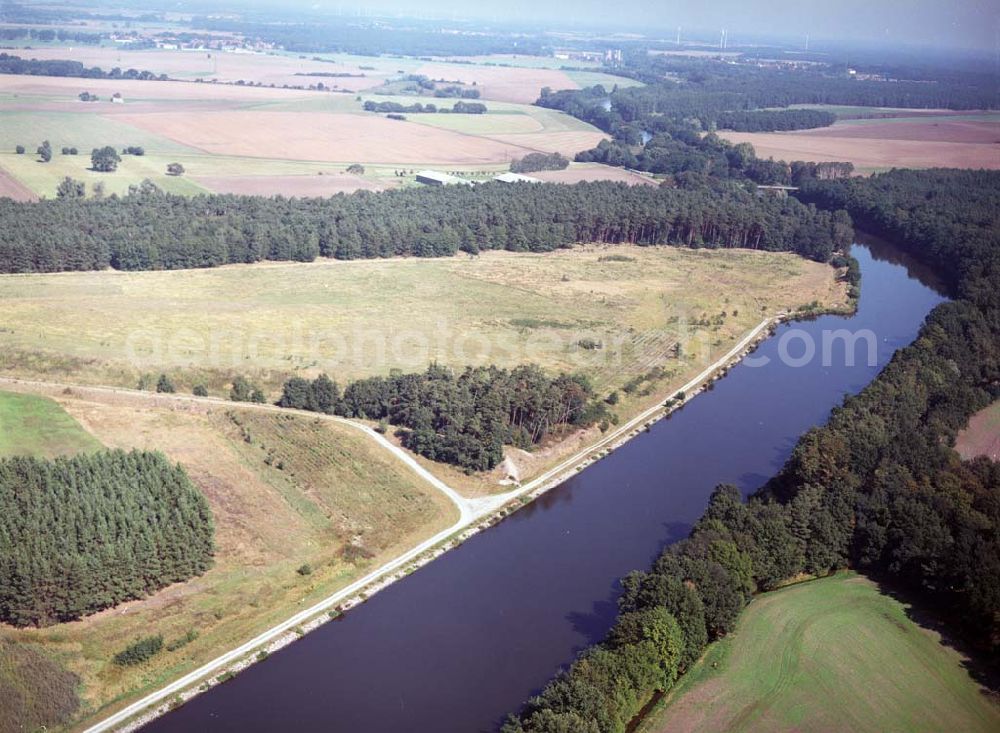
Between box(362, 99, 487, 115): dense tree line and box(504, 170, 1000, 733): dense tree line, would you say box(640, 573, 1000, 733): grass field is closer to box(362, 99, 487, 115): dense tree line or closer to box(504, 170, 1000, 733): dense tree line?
box(504, 170, 1000, 733): dense tree line

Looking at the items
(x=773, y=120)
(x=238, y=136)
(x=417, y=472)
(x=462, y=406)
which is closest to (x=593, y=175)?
(x=238, y=136)

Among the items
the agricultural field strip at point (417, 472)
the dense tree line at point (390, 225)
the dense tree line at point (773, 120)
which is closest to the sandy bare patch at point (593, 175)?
the dense tree line at point (390, 225)

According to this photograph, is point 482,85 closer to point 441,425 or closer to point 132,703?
point 441,425

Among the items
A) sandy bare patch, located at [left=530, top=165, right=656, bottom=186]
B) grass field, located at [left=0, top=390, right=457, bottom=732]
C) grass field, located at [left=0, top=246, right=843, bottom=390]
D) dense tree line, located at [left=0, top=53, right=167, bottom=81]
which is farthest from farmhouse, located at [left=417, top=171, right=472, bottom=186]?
grass field, located at [left=0, top=390, right=457, bottom=732]

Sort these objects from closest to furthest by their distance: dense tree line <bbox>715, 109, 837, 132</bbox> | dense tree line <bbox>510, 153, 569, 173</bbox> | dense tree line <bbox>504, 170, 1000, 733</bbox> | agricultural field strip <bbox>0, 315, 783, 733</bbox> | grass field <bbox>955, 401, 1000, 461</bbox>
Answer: dense tree line <bbox>504, 170, 1000, 733</bbox> → agricultural field strip <bbox>0, 315, 783, 733</bbox> → grass field <bbox>955, 401, 1000, 461</bbox> → dense tree line <bbox>510, 153, 569, 173</bbox> → dense tree line <bbox>715, 109, 837, 132</bbox>

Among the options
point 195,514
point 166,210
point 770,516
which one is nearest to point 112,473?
point 195,514

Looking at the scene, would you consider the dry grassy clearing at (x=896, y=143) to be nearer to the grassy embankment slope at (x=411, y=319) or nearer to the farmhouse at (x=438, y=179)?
the farmhouse at (x=438, y=179)
